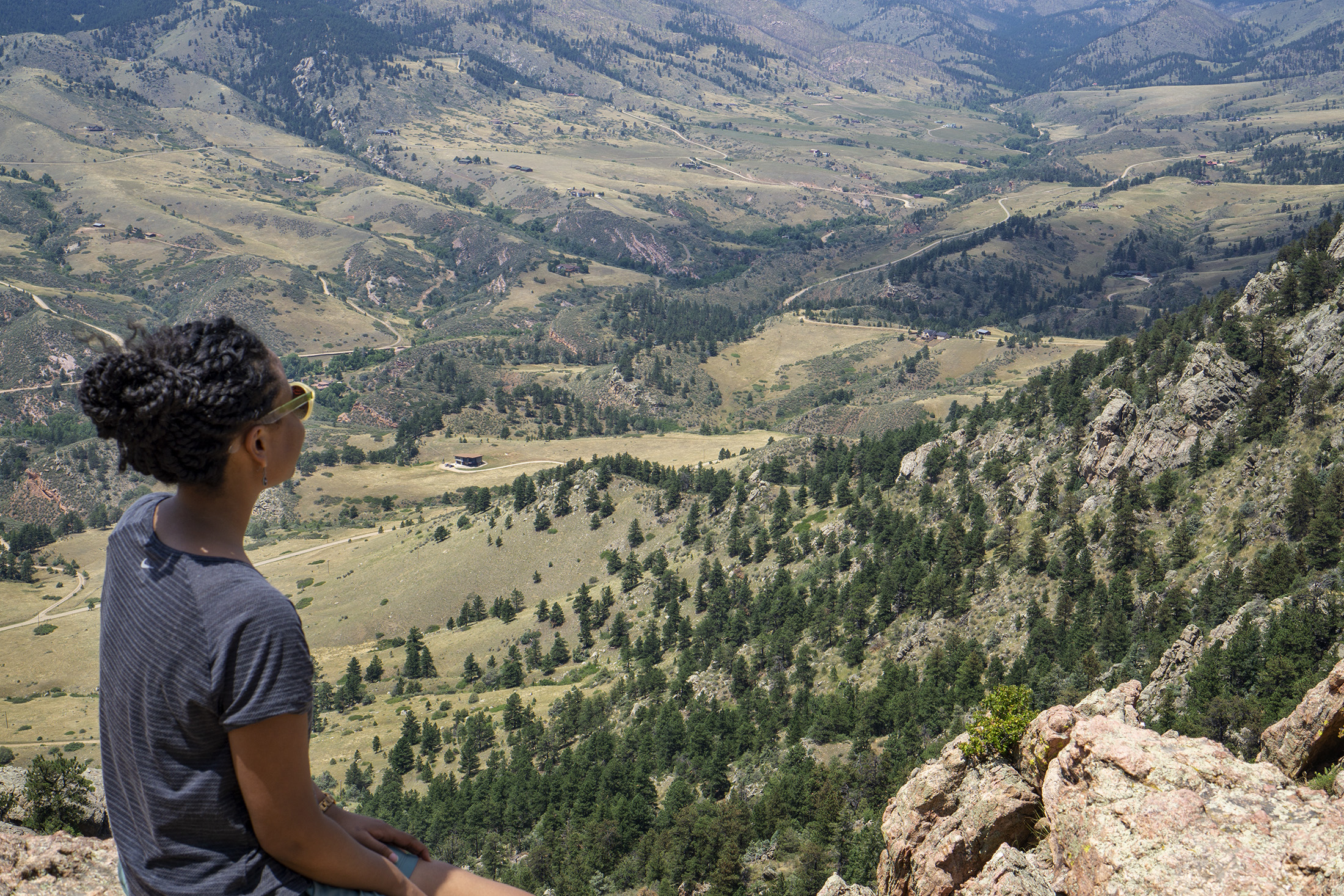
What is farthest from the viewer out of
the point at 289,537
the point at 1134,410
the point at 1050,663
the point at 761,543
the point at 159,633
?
the point at 289,537

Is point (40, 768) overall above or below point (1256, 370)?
below

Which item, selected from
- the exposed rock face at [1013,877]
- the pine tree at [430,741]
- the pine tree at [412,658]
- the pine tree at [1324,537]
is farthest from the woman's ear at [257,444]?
the pine tree at [412,658]

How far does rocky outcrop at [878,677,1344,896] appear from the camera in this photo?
11273mm

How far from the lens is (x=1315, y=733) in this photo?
1705 centimetres

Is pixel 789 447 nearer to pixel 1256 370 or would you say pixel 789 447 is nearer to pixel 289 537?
pixel 1256 370

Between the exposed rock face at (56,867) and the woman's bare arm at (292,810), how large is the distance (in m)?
7.90

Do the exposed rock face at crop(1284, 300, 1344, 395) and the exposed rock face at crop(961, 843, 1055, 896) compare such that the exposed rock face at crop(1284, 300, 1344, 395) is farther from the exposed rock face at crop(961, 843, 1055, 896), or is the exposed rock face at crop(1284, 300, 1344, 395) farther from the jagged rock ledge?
the exposed rock face at crop(961, 843, 1055, 896)

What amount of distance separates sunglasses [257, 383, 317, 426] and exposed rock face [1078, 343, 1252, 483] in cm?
7572

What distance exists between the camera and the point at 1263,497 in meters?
60.4

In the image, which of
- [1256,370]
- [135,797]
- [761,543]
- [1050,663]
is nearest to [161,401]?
[135,797]

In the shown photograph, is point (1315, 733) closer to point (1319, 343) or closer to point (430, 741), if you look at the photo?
point (1319, 343)

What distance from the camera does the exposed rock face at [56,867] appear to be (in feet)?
36.0

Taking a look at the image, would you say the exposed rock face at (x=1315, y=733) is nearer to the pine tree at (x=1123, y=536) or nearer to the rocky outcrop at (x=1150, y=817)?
the rocky outcrop at (x=1150, y=817)

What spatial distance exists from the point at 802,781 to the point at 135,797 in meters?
52.7
